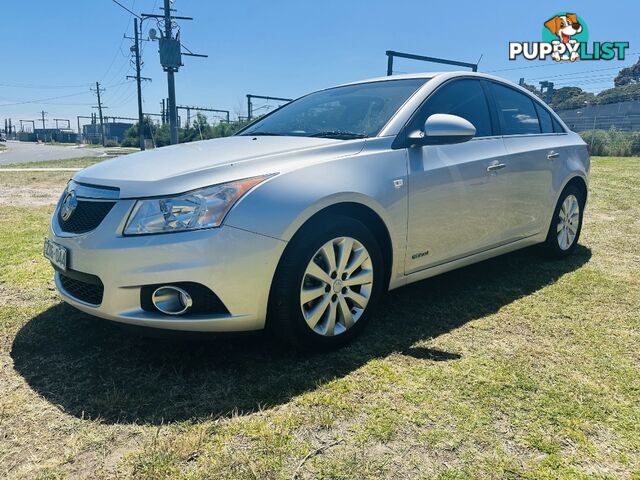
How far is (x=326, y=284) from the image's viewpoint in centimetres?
257

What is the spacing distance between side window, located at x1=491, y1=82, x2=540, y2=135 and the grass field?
1.35 metres

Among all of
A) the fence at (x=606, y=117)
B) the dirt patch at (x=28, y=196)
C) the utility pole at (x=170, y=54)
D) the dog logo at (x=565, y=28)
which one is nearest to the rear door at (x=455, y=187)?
the dirt patch at (x=28, y=196)

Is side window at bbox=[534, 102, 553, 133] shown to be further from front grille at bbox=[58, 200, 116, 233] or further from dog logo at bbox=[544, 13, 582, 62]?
dog logo at bbox=[544, 13, 582, 62]

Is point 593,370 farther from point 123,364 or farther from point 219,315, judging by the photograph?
point 123,364

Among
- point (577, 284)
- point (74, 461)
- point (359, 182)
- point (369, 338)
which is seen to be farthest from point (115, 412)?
point (577, 284)

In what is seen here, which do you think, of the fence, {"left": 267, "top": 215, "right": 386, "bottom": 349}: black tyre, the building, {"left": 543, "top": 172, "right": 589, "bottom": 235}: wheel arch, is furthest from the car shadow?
the building

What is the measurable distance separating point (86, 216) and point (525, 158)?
10.2ft

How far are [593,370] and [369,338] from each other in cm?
116

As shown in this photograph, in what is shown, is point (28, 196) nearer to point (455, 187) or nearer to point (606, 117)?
point (455, 187)

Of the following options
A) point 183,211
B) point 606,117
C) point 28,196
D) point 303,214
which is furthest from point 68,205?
point 606,117

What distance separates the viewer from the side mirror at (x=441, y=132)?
9.46 feet

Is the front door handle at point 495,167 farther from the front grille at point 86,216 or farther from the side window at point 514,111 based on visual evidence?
the front grille at point 86,216

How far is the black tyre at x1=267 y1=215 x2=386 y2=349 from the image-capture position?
2408mm

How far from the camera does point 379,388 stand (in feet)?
7.56
